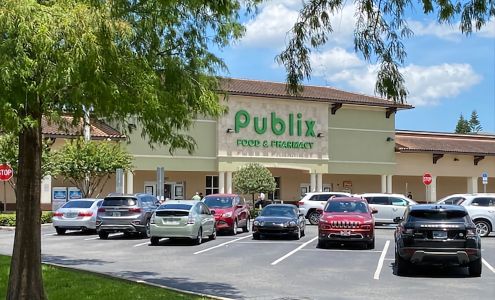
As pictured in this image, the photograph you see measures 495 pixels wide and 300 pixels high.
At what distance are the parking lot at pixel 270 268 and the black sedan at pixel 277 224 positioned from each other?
1.56 ft

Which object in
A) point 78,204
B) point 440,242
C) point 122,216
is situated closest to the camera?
point 440,242

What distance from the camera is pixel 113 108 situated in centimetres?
805

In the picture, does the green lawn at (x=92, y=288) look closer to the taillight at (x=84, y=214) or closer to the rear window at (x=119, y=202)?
the rear window at (x=119, y=202)

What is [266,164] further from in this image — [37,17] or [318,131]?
[37,17]

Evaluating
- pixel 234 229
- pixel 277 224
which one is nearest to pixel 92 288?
pixel 277 224

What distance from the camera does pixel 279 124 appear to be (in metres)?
50.2

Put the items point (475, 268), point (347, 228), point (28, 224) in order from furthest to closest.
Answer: point (347, 228)
point (475, 268)
point (28, 224)

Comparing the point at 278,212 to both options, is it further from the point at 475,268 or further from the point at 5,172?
the point at 5,172

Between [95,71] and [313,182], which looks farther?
[313,182]

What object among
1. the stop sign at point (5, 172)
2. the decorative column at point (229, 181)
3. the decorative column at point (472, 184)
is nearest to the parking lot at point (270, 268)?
the stop sign at point (5, 172)

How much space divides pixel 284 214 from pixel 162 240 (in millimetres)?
4554

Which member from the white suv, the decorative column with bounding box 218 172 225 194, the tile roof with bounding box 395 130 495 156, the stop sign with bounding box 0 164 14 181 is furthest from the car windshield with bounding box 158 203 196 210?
the tile roof with bounding box 395 130 495 156

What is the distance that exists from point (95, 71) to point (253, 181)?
36605 millimetres

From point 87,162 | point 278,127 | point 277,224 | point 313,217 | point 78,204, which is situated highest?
point 278,127
